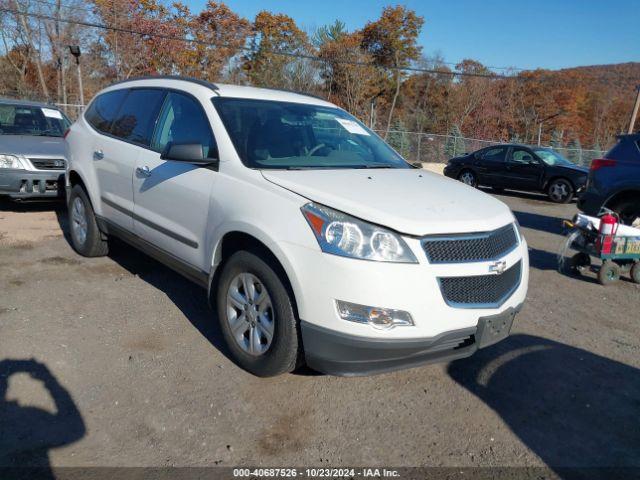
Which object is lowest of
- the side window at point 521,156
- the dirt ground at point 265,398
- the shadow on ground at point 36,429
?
the shadow on ground at point 36,429

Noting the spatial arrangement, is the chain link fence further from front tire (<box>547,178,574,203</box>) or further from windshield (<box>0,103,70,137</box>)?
windshield (<box>0,103,70,137</box>)

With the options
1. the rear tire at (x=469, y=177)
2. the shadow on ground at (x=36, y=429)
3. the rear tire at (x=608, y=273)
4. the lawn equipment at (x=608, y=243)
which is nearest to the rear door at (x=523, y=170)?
the rear tire at (x=469, y=177)

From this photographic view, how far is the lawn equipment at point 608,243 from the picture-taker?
19.0ft

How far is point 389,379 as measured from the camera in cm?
341

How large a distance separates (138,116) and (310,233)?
2636 millimetres

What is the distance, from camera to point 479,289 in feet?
9.53

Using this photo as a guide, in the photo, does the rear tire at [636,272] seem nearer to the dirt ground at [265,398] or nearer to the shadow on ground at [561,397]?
the dirt ground at [265,398]

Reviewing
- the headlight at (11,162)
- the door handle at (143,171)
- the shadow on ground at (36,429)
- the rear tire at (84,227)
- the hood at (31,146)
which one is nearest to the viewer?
the shadow on ground at (36,429)

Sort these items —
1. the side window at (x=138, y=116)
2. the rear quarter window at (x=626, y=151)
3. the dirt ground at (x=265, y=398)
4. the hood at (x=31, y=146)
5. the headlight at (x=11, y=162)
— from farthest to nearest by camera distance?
the rear quarter window at (x=626, y=151), the hood at (x=31, y=146), the headlight at (x=11, y=162), the side window at (x=138, y=116), the dirt ground at (x=265, y=398)

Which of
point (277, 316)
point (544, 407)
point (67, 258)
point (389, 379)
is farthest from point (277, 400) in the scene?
point (67, 258)

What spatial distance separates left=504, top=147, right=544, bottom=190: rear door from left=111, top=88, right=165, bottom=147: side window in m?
12.2

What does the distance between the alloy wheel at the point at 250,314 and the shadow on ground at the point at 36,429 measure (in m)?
1.03

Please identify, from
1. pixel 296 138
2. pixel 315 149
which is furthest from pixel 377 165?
pixel 296 138

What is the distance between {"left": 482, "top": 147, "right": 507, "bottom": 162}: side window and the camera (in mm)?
14945
